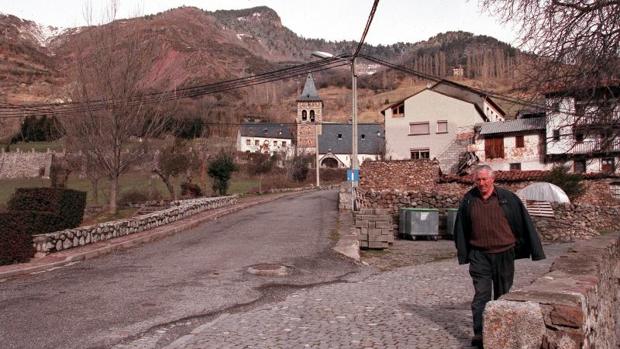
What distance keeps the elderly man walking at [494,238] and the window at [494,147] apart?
42.2 metres

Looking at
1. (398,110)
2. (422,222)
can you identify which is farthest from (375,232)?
(398,110)

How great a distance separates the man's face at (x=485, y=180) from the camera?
540cm

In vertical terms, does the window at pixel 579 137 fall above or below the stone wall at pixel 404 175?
above

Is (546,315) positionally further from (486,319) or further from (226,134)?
(226,134)

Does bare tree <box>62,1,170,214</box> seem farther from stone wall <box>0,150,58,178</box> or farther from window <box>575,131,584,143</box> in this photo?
stone wall <box>0,150,58,178</box>

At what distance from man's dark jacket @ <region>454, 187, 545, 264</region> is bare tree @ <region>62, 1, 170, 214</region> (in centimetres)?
1821

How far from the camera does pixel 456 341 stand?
18.8 feet

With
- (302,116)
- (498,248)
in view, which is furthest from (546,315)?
(302,116)

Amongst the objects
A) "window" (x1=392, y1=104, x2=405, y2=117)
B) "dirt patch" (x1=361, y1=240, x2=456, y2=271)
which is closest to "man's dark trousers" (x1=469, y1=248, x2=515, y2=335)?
"dirt patch" (x1=361, y1=240, x2=456, y2=271)

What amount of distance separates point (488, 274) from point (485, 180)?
961 mm

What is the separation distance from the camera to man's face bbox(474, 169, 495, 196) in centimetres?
540

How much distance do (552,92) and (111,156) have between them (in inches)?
678

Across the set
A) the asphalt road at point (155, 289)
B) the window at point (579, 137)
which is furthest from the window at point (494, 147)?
the window at point (579, 137)

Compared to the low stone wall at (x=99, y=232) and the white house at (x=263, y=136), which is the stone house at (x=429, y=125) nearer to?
the low stone wall at (x=99, y=232)
